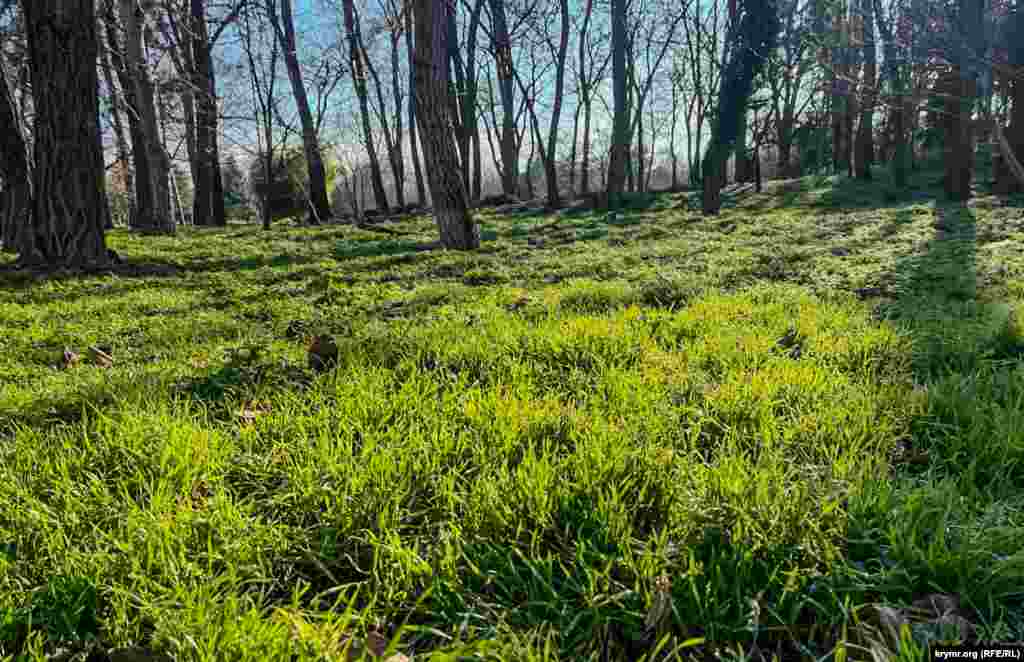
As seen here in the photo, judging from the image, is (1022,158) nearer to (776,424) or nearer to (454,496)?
(776,424)

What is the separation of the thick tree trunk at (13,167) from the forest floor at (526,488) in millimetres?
4680

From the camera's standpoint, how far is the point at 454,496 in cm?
146

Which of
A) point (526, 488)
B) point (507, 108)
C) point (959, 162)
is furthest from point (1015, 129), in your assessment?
point (526, 488)

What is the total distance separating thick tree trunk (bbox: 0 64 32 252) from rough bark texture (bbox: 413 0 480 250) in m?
4.87

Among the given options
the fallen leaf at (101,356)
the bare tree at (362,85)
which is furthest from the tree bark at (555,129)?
the fallen leaf at (101,356)

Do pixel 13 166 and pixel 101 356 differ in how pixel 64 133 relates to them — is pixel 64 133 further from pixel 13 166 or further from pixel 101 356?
pixel 101 356

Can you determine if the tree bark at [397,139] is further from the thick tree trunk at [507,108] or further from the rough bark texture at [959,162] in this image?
the rough bark texture at [959,162]

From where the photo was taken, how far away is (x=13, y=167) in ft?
21.9

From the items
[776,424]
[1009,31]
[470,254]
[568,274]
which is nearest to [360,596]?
[776,424]

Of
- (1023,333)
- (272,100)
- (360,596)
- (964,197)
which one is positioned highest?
(272,100)

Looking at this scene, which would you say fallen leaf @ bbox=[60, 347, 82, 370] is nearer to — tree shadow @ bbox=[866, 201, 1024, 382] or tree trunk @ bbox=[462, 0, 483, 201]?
tree shadow @ bbox=[866, 201, 1024, 382]

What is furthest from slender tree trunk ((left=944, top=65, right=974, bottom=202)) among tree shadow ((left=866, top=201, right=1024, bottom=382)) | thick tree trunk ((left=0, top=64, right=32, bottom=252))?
thick tree trunk ((left=0, top=64, right=32, bottom=252))

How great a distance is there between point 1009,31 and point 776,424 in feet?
36.4

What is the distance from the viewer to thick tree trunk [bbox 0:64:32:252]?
647cm
